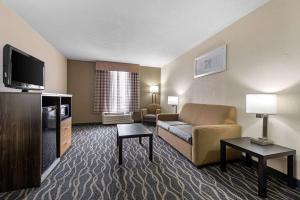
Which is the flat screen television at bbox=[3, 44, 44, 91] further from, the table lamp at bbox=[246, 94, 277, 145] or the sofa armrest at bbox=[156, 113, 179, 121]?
the table lamp at bbox=[246, 94, 277, 145]

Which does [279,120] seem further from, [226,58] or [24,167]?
[24,167]

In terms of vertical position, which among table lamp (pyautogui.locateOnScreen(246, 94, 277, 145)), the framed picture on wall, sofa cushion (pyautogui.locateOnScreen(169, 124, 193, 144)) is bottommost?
sofa cushion (pyautogui.locateOnScreen(169, 124, 193, 144))

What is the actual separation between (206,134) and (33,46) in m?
3.55

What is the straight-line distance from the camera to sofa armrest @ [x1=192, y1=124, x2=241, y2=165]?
215 centimetres

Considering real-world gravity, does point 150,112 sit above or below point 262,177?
above

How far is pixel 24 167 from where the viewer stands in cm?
164

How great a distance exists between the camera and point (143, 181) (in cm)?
183

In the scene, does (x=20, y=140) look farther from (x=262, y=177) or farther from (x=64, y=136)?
(x=262, y=177)

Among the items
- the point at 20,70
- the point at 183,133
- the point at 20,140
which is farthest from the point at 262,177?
the point at 20,70

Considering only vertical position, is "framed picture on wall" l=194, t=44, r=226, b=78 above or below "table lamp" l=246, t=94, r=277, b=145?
above

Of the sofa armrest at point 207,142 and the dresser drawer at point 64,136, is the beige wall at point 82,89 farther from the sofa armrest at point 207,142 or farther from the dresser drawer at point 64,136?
Answer: the sofa armrest at point 207,142

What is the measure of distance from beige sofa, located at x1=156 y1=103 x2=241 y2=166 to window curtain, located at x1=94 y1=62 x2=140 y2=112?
8.68 feet

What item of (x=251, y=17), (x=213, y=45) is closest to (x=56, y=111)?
(x=213, y=45)

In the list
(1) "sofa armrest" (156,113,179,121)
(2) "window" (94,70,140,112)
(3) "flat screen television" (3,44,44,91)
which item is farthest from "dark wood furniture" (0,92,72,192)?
(2) "window" (94,70,140,112)
